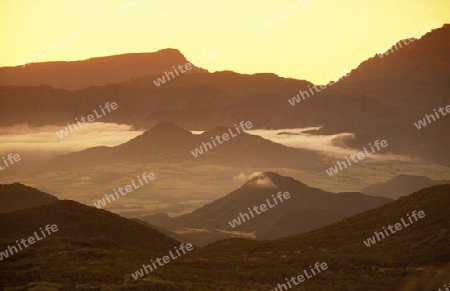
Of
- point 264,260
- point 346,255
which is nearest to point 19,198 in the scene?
point 264,260

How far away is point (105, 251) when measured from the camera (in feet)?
293

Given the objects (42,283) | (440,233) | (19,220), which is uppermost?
(19,220)

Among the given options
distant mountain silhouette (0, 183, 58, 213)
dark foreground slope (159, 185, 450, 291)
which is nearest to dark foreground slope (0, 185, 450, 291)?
dark foreground slope (159, 185, 450, 291)

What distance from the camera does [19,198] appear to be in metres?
170

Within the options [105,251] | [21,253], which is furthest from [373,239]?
[21,253]

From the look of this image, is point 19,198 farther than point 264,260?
Yes

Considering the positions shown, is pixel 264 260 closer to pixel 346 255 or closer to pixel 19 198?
pixel 346 255

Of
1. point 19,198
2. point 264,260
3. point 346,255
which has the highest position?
point 19,198

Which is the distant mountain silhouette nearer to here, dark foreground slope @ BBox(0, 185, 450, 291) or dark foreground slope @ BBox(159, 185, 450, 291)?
dark foreground slope @ BBox(0, 185, 450, 291)

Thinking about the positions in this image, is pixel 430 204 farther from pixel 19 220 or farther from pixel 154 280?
pixel 19 220

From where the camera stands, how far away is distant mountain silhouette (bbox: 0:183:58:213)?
Answer: 16538 cm

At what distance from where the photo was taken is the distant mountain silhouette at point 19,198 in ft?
543

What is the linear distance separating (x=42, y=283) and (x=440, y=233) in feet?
164

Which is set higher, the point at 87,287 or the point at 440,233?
the point at 87,287
